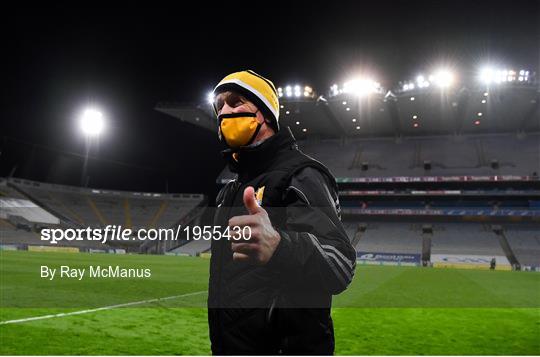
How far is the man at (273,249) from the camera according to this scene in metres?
→ 1.49

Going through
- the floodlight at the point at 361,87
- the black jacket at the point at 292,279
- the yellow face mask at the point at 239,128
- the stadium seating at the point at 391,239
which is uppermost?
the floodlight at the point at 361,87

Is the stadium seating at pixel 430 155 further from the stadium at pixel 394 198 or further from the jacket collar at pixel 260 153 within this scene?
the jacket collar at pixel 260 153

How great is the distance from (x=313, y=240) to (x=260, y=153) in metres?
0.55

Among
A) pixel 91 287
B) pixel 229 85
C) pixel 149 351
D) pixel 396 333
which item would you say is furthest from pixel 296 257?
pixel 91 287

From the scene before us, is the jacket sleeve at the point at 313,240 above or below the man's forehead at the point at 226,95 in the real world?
below

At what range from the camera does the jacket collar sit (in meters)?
1.93

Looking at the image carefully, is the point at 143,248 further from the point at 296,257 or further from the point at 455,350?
the point at 296,257

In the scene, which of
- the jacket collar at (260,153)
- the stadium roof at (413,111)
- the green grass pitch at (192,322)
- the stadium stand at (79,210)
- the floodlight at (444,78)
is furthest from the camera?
the stadium roof at (413,111)

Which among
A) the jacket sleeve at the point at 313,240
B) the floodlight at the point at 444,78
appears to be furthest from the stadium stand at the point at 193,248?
the jacket sleeve at the point at 313,240

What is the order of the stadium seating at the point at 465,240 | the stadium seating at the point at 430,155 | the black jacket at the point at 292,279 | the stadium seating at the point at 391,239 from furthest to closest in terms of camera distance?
the stadium seating at the point at 430,155 < the stadium seating at the point at 391,239 < the stadium seating at the point at 465,240 < the black jacket at the point at 292,279

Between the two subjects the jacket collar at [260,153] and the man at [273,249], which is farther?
the jacket collar at [260,153]

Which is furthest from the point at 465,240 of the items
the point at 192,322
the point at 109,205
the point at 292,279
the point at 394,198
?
the point at 292,279

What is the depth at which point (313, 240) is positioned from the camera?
5.11 feet

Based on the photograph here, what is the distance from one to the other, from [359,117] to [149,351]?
43.1 metres
